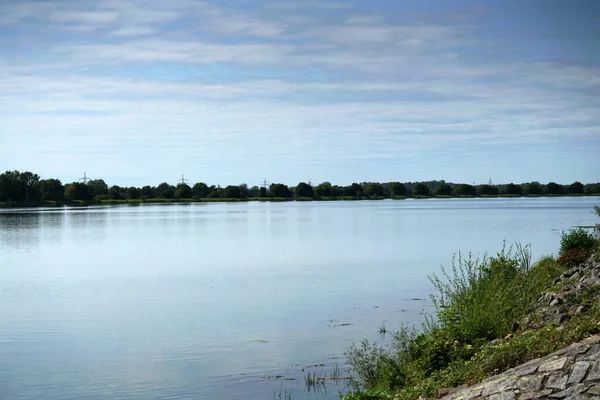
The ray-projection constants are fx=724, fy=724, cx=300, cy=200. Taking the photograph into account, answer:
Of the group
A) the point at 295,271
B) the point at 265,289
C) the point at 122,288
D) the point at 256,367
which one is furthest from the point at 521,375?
the point at 295,271

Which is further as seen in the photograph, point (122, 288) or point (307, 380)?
point (122, 288)

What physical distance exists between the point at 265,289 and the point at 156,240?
28512 mm

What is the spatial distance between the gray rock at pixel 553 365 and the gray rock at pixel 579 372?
0.24 m

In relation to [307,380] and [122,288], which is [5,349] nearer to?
[307,380]

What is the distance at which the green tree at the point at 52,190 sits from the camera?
6949 inches

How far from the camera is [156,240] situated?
54.4 m

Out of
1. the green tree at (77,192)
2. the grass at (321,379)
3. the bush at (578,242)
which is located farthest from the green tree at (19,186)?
the grass at (321,379)

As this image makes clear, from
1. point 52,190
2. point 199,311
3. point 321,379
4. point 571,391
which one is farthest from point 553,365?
point 52,190

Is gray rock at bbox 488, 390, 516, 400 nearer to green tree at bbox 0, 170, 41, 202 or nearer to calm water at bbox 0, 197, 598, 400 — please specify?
calm water at bbox 0, 197, 598, 400

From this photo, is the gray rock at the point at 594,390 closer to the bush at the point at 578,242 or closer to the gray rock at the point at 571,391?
the gray rock at the point at 571,391

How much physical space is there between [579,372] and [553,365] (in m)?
0.46

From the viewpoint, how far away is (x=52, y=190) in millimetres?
178625

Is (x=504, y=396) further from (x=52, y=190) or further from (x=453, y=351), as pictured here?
(x=52, y=190)

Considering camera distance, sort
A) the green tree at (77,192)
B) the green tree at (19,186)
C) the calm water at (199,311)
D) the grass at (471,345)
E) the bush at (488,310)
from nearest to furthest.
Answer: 1. the grass at (471,345)
2. the bush at (488,310)
3. the calm water at (199,311)
4. the green tree at (19,186)
5. the green tree at (77,192)
